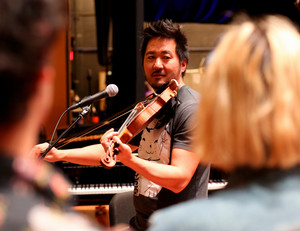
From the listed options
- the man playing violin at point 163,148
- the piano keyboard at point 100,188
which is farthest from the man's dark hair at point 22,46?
the piano keyboard at point 100,188

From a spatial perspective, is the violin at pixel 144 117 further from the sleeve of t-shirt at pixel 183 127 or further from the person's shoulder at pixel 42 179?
the person's shoulder at pixel 42 179

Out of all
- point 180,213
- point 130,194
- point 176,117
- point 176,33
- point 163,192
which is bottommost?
point 130,194

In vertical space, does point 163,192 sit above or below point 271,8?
below

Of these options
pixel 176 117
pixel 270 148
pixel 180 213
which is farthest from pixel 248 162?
pixel 176 117

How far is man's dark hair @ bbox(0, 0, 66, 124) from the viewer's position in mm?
585

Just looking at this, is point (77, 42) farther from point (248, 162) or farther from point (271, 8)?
point (248, 162)

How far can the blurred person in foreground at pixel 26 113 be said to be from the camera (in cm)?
58

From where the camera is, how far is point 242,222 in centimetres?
78

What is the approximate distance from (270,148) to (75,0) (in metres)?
14.4

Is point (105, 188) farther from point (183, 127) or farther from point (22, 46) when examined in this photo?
point (22, 46)

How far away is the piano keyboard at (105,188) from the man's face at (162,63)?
1.46 metres

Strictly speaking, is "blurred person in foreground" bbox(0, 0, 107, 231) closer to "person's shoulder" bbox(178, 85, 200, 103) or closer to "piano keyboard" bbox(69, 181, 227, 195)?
"person's shoulder" bbox(178, 85, 200, 103)

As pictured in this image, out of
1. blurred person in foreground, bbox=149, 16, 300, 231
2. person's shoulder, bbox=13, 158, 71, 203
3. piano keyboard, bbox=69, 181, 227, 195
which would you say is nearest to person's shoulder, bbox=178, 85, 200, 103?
blurred person in foreground, bbox=149, 16, 300, 231

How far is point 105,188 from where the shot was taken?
140 inches
